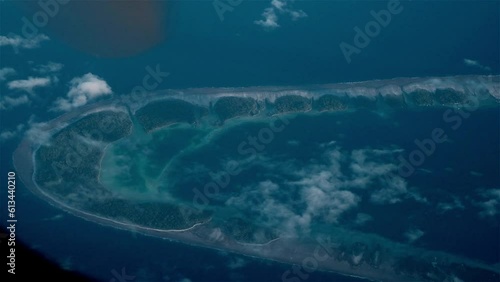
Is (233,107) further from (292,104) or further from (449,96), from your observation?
(449,96)

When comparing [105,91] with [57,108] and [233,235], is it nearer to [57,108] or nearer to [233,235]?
[57,108]

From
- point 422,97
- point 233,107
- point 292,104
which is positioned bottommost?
point 233,107

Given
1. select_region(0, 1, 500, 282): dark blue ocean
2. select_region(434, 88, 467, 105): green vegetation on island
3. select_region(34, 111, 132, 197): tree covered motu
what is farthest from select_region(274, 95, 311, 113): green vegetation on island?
select_region(34, 111, 132, 197): tree covered motu

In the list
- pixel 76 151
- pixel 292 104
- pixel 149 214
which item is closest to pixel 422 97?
pixel 292 104

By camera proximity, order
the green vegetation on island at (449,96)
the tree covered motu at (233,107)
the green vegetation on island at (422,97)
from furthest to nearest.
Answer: the green vegetation on island at (449,96), the green vegetation on island at (422,97), the tree covered motu at (233,107)

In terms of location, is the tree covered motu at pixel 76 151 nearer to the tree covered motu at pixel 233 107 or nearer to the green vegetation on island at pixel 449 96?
the tree covered motu at pixel 233 107

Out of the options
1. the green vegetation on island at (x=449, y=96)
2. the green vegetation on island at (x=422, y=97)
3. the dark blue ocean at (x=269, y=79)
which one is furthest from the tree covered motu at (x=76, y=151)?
the green vegetation on island at (x=449, y=96)

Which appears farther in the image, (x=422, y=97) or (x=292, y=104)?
(x=422, y=97)

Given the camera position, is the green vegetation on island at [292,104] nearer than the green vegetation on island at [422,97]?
Yes

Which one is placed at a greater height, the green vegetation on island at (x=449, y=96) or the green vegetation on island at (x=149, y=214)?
the green vegetation on island at (x=449, y=96)

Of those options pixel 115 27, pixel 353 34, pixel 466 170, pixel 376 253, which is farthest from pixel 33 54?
pixel 466 170
